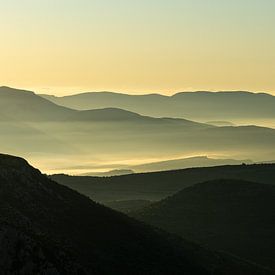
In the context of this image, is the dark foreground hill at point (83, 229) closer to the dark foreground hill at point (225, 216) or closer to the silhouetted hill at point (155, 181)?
the dark foreground hill at point (225, 216)

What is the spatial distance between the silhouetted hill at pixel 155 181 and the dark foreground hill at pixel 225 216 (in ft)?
92.8

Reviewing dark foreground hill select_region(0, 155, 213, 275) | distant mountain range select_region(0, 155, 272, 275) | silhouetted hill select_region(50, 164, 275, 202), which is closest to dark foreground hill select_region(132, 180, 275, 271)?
distant mountain range select_region(0, 155, 272, 275)

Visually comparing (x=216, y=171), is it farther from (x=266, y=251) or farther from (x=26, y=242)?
(x=26, y=242)

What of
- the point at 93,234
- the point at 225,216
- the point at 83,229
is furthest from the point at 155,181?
the point at 93,234

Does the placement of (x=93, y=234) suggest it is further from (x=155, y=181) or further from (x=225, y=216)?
(x=155, y=181)

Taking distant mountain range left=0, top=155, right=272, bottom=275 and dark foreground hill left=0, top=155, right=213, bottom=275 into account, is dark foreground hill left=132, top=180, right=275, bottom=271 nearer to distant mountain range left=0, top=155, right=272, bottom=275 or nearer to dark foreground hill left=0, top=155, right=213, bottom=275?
distant mountain range left=0, top=155, right=272, bottom=275

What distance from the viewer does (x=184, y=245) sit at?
71.2 metres

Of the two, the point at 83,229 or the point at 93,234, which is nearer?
the point at 93,234

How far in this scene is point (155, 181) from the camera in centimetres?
15500

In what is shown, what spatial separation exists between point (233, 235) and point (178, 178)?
6621 centimetres

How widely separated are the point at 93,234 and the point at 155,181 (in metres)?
91.4

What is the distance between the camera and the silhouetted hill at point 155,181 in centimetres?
14025

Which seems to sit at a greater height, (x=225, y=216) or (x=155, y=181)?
(x=155, y=181)

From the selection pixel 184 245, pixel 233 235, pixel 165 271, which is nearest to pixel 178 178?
pixel 233 235
